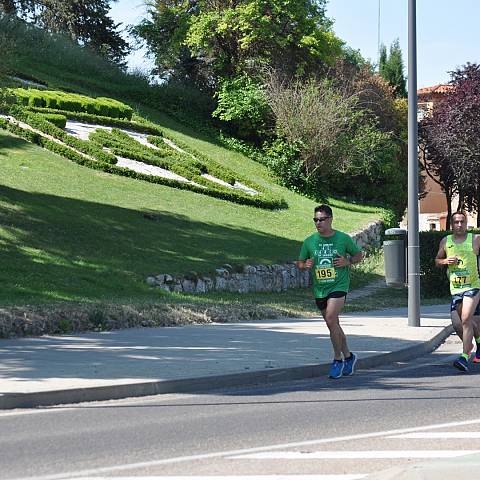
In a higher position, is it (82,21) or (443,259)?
(82,21)

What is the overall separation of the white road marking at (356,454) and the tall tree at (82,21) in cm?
5834

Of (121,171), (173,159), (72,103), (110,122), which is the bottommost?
(121,171)

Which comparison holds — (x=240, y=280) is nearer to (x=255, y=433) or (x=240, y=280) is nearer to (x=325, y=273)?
(x=325, y=273)

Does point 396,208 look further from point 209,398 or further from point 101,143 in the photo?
point 209,398

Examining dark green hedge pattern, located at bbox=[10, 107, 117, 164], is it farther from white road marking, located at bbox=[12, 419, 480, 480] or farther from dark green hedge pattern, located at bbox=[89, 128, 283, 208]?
white road marking, located at bbox=[12, 419, 480, 480]

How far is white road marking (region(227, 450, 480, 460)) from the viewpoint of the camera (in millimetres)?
7945

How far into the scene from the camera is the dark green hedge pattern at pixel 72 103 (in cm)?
4275

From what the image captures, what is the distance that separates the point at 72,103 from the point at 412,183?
87.7 ft

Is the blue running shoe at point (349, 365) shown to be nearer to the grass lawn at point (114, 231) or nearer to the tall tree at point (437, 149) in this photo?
the grass lawn at point (114, 231)

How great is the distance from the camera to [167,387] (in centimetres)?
1182

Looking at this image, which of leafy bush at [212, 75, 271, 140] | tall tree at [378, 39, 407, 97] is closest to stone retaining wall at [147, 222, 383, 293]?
leafy bush at [212, 75, 271, 140]

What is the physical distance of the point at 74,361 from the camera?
13.4 meters

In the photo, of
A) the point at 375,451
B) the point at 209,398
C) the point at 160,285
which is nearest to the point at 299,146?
the point at 160,285

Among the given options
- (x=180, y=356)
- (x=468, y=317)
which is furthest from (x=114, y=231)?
(x=468, y=317)
